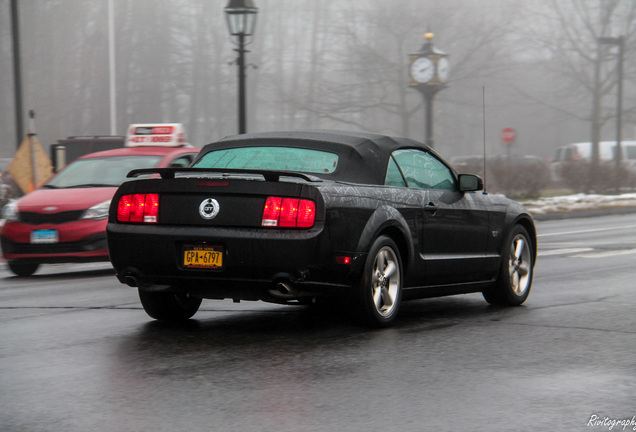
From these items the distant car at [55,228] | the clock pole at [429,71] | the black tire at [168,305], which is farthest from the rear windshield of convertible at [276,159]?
the clock pole at [429,71]

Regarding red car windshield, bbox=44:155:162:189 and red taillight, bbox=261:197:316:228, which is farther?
red car windshield, bbox=44:155:162:189

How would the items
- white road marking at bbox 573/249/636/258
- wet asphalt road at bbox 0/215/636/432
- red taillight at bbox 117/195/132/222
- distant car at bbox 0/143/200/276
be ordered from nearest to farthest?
wet asphalt road at bbox 0/215/636/432 < red taillight at bbox 117/195/132/222 < distant car at bbox 0/143/200/276 < white road marking at bbox 573/249/636/258

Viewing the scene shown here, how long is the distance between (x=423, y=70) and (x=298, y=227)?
24628 mm

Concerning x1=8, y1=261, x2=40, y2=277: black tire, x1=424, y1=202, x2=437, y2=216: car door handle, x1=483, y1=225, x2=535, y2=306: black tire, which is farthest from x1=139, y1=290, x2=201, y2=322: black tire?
x1=8, y1=261, x2=40, y2=277: black tire

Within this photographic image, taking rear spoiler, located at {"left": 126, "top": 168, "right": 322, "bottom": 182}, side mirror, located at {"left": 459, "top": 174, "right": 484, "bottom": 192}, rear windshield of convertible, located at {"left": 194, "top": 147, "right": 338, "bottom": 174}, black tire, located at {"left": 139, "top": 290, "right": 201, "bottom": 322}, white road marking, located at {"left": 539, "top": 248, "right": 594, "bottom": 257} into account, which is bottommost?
white road marking, located at {"left": 539, "top": 248, "right": 594, "bottom": 257}

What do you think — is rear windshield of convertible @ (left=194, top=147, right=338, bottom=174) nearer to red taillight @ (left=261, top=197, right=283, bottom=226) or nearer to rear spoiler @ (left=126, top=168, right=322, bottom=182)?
rear spoiler @ (left=126, top=168, right=322, bottom=182)

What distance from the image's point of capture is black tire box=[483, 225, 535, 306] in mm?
9086

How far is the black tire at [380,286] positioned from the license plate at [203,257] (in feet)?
3.28

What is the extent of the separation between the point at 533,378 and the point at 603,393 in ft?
1.54

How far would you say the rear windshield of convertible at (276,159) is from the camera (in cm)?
782

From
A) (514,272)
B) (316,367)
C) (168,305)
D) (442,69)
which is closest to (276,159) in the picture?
(168,305)

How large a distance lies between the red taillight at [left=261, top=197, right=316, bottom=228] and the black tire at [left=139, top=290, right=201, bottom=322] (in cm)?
115

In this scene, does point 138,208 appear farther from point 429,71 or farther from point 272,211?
point 429,71

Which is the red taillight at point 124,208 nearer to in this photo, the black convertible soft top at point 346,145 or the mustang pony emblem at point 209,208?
the mustang pony emblem at point 209,208
